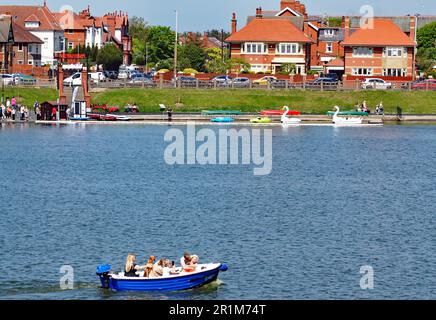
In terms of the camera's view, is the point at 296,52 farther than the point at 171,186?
Yes

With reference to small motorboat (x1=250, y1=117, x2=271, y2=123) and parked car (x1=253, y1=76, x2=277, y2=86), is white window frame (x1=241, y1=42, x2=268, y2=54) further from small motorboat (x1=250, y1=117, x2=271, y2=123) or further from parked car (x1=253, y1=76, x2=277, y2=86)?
small motorboat (x1=250, y1=117, x2=271, y2=123)

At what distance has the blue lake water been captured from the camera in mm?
46844

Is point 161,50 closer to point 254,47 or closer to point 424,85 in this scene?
point 254,47

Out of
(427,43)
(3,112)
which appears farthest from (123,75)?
(427,43)

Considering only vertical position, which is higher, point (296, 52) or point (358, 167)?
point (296, 52)

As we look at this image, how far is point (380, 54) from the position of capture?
148500mm

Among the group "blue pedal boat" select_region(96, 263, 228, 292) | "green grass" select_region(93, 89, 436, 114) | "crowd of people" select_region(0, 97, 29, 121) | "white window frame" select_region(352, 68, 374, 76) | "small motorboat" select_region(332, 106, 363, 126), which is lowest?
"blue pedal boat" select_region(96, 263, 228, 292)

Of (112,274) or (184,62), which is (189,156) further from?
(184,62)

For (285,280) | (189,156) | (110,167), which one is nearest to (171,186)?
(110,167)

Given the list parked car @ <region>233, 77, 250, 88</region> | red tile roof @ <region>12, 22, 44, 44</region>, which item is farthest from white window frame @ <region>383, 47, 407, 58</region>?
red tile roof @ <region>12, 22, 44, 44</region>

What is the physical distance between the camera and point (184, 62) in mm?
158625

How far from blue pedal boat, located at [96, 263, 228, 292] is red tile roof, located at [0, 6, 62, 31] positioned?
129 meters

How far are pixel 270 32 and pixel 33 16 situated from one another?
128 feet

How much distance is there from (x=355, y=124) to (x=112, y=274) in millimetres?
76985
